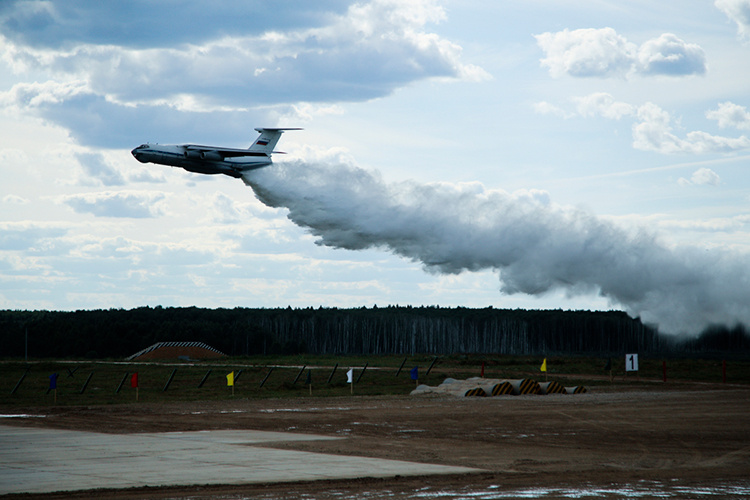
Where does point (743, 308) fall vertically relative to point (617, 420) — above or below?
above

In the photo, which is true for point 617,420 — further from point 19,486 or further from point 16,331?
point 16,331

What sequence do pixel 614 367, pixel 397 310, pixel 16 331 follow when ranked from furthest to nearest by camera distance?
pixel 397 310, pixel 16 331, pixel 614 367

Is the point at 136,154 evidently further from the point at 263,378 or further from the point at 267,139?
the point at 263,378

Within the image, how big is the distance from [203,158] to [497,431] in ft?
86.4

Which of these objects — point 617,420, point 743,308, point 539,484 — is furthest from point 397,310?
point 539,484

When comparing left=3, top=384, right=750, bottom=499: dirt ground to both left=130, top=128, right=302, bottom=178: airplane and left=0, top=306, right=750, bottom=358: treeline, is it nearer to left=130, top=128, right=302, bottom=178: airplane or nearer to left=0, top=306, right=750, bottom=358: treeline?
left=130, top=128, right=302, bottom=178: airplane

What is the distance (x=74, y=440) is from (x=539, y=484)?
14.4 metres

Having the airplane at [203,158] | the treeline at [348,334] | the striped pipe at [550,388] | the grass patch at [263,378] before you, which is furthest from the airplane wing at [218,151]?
the treeline at [348,334]

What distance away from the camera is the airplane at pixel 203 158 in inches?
1804

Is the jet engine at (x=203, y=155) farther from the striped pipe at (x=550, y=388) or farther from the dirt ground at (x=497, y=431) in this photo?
the striped pipe at (x=550, y=388)

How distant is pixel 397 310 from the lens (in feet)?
620

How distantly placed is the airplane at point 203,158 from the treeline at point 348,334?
229ft

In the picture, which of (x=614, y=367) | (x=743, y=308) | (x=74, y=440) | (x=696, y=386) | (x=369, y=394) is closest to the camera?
(x=74, y=440)

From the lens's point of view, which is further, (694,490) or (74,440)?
(74,440)
